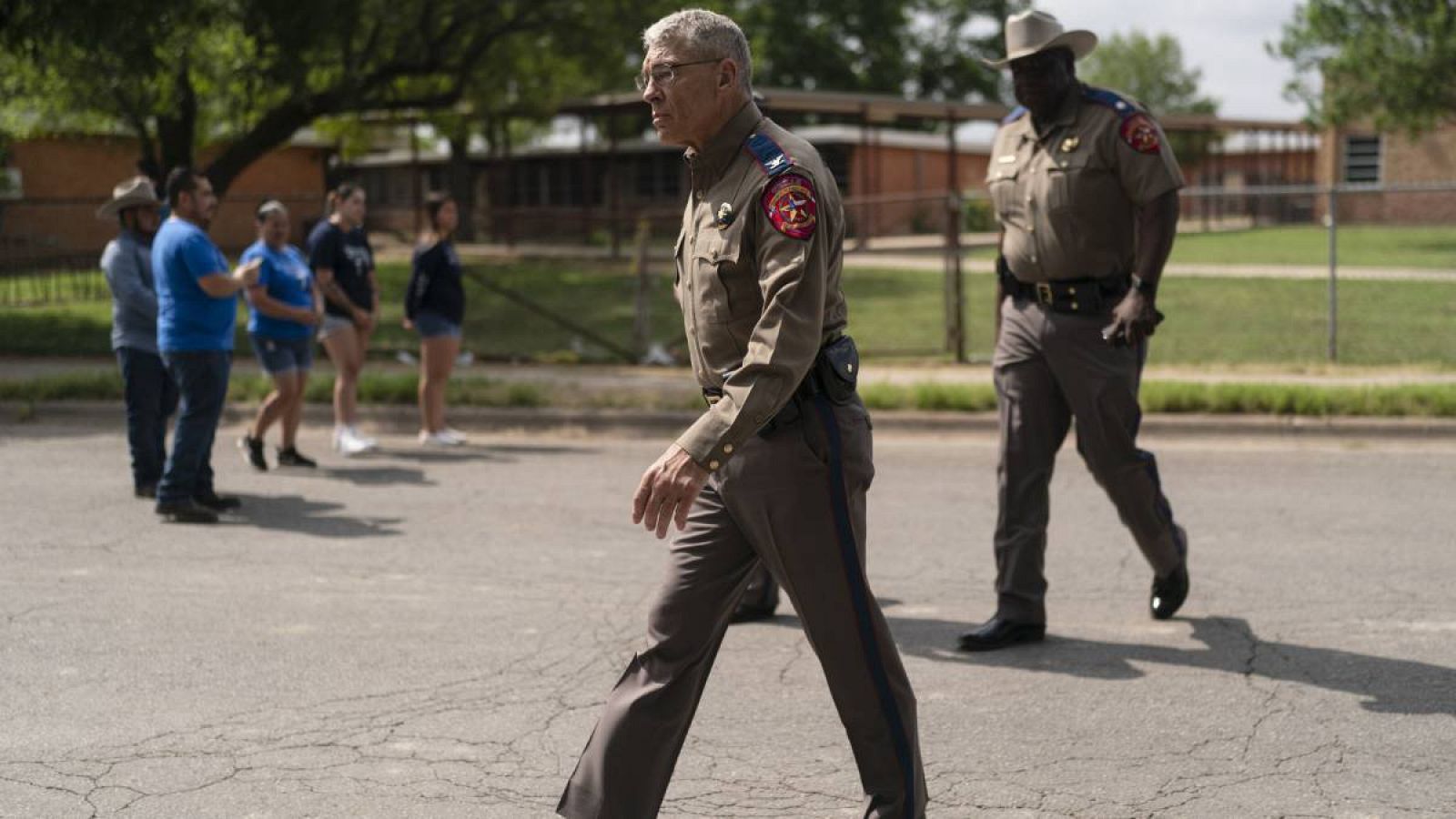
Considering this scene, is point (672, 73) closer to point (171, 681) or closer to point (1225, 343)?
point (171, 681)

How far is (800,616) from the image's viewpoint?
12.3 ft

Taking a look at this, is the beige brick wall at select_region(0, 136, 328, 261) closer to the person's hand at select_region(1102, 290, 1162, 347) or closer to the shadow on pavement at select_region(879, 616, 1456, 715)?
the shadow on pavement at select_region(879, 616, 1456, 715)

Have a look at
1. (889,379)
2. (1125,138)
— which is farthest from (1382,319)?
(1125,138)

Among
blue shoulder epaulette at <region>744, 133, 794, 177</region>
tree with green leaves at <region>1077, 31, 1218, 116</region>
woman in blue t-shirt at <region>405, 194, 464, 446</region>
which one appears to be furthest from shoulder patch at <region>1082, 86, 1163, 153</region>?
tree with green leaves at <region>1077, 31, 1218, 116</region>

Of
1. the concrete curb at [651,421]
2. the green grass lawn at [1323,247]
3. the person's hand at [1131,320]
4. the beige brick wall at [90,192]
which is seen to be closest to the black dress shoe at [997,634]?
the person's hand at [1131,320]

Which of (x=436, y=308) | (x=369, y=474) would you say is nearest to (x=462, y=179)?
(x=436, y=308)

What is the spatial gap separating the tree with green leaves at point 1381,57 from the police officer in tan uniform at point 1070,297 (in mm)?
A: 31381

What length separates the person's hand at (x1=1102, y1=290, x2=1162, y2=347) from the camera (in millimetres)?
5680

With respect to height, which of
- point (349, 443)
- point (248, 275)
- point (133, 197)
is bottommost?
point (349, 443)

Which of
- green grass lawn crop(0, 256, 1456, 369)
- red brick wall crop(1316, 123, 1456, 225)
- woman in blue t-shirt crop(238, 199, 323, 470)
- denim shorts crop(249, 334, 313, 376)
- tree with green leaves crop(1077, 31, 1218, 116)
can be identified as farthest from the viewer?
tree with green leaves crop(1077, 31, 1218, 116)

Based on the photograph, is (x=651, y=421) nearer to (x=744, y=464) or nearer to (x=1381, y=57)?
(x=744, y=464)

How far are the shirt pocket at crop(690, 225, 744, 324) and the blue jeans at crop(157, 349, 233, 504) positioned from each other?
5.49m

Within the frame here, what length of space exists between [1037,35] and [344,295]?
632cm

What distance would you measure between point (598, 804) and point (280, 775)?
4.26 feet
